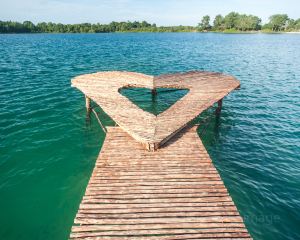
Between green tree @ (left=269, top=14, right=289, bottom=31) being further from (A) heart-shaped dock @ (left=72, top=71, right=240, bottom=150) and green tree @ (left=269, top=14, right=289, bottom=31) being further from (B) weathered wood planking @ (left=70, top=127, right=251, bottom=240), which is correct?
(B) weathered wood planking @ (left=70, top=127, right=251, bottom=240)

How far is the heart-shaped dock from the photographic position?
13742 mm

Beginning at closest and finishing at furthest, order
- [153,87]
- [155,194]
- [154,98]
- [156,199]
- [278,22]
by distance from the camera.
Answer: [156,199] → [155,194] → [153,87] → [154,98] → [278,22]

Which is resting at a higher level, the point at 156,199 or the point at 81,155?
the point at 156,199

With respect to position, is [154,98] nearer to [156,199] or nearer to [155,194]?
[155,194]

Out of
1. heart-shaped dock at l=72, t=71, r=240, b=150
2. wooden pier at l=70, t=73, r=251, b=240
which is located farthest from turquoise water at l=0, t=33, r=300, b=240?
wooden pier at l=70, t=73, r=251, b=240

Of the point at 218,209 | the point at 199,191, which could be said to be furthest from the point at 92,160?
the point at 218,209

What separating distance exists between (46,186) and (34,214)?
187 cm

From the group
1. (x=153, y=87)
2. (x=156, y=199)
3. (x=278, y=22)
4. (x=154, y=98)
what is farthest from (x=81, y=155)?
(x=278, y=22)

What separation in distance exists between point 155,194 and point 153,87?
12761 mm

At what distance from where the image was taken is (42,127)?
62.1 feet

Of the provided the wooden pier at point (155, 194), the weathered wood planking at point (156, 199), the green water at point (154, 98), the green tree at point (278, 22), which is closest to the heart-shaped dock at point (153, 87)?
the wooden pier at point (155, 194)

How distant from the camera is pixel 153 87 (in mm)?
21156

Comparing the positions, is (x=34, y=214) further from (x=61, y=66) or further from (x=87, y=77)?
(x=61, y=66)

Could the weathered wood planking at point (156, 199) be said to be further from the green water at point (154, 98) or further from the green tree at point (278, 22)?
the green tree at point (278, 22)
